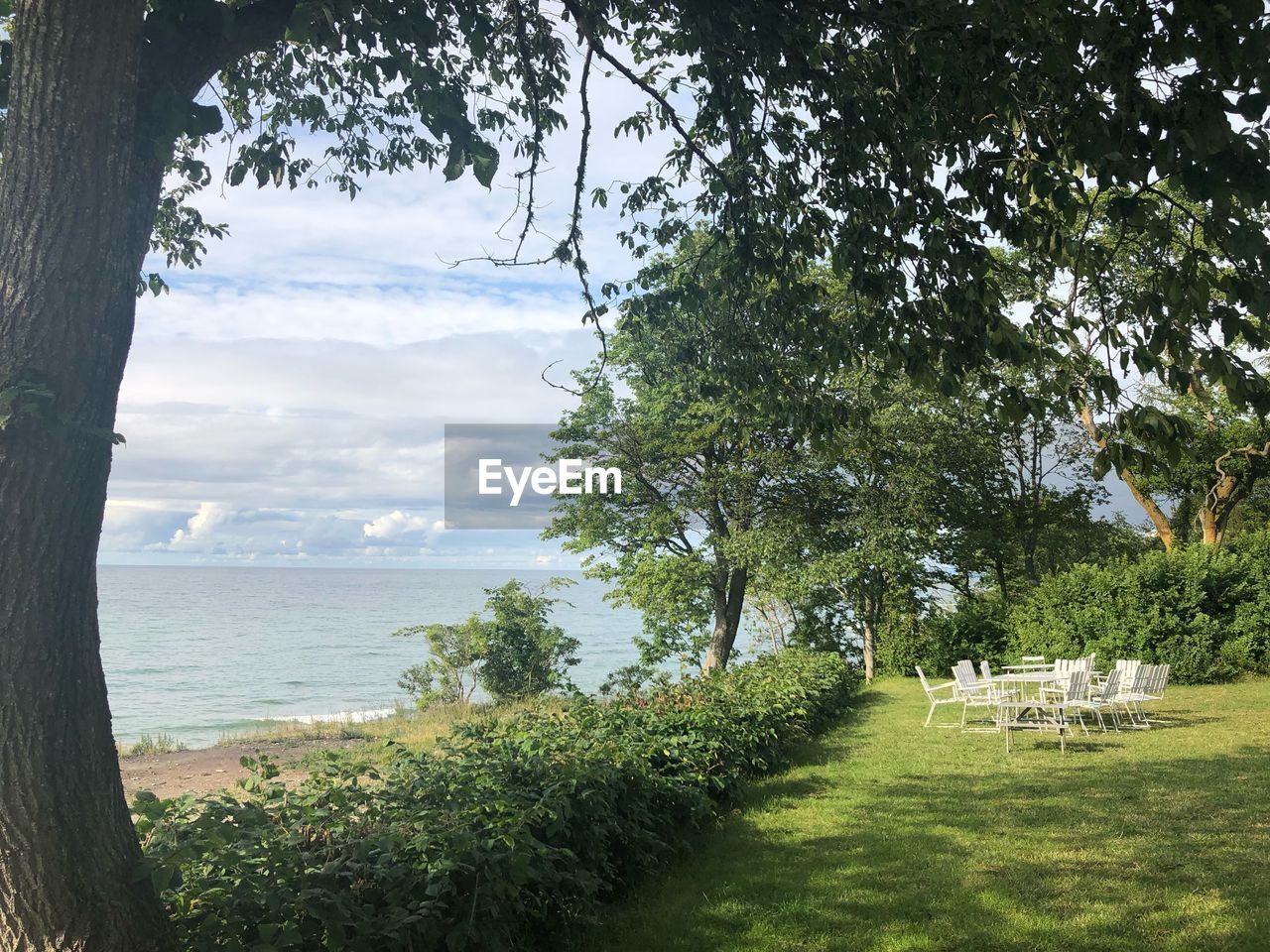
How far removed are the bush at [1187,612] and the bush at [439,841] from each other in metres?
15.1

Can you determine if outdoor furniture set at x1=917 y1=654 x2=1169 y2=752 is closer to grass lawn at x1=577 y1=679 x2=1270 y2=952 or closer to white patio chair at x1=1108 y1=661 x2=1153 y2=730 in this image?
white patio chair at x1=1108 y1=661 x2=1153 y2=730

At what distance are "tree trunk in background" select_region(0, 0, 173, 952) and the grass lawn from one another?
275 cm

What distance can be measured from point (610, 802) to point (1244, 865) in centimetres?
409

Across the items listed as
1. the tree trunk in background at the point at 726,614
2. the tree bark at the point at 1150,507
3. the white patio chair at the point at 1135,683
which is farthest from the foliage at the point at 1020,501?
the white patio chair at the point at 1135,683

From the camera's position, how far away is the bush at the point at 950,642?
22.2 meters

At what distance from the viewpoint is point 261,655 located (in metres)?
50.0

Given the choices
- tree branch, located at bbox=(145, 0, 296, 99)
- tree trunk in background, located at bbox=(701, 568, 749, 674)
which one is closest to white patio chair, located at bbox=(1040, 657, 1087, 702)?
tree trunk in background, located at bbox=(701, 568, 749, 674)

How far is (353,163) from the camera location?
7.29 metres

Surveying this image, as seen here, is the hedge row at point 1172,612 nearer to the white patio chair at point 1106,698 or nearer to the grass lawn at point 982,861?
the white patio chair at point 1106,698

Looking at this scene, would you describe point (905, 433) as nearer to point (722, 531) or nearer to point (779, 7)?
point (722, 531)

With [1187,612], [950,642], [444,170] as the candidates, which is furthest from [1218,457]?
[444,170]

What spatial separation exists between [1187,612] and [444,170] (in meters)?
19.1

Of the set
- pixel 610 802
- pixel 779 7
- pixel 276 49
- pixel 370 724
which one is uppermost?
pixel 276 49

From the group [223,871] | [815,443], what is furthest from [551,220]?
[223,871]
